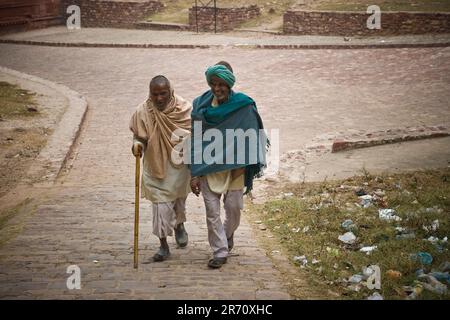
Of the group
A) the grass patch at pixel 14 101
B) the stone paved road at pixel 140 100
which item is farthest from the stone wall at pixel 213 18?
the grass patch at pixel 14 101

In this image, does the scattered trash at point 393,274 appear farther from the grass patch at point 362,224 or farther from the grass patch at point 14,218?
the grass patch at point 14,218

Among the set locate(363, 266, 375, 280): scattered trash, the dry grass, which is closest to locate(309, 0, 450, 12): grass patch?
the dry grass

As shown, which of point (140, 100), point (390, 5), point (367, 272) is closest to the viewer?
point (367, 272)

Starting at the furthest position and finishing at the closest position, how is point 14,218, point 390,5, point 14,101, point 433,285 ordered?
point 390,5
point 14,101
point 14,218
point 433,285

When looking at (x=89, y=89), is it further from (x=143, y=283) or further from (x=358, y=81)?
(x=143, y=283)

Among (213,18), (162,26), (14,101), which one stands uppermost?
(213,18)

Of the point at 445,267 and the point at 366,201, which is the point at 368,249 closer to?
the point at 445,267

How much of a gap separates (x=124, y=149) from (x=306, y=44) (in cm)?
1233

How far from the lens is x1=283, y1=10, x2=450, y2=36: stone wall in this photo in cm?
2306

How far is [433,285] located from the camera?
488 centimetres

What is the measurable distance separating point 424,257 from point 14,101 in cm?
1121

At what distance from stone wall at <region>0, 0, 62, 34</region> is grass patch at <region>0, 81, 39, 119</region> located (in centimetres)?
1267

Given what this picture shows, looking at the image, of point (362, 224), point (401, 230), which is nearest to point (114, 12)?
point (362, 224)
